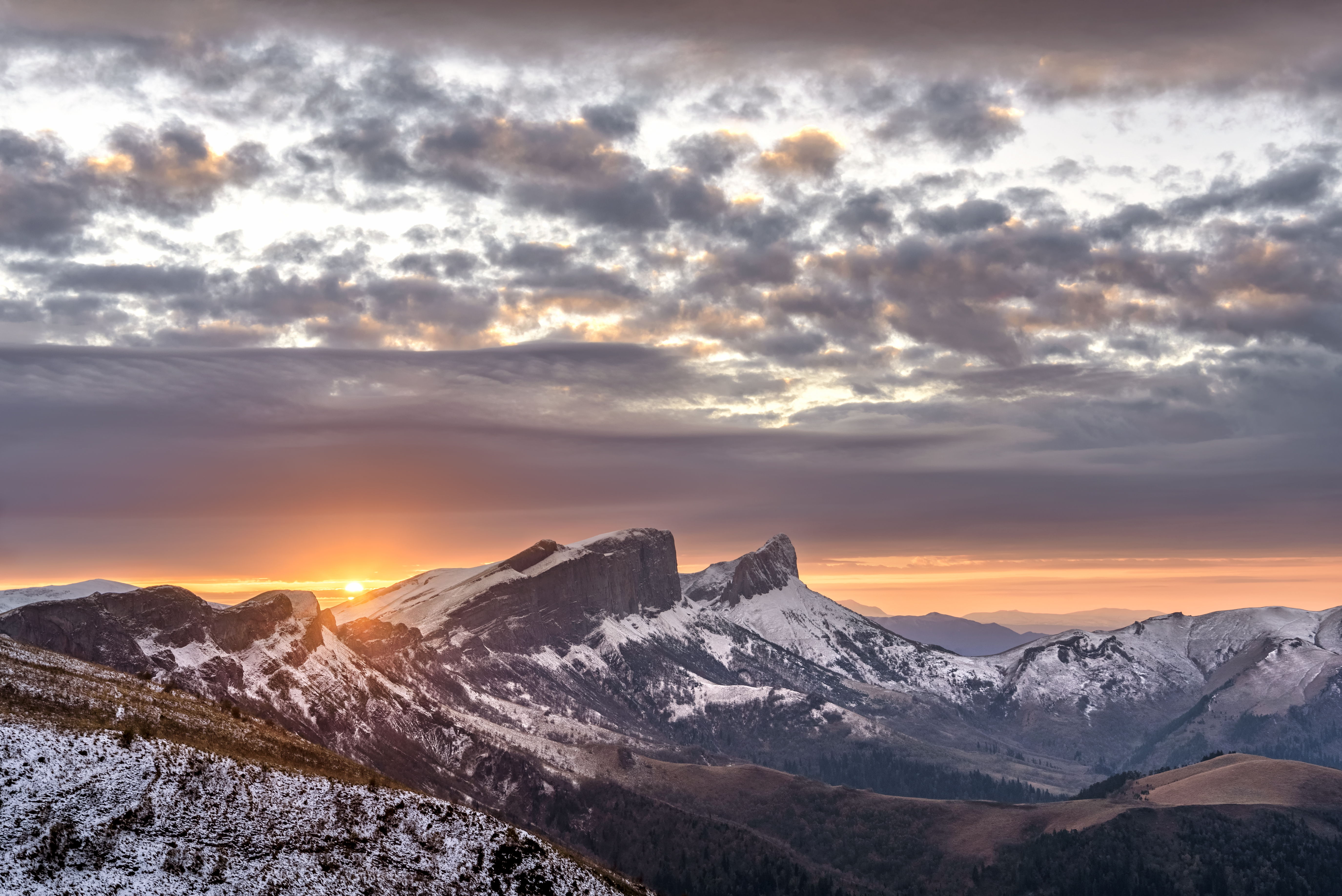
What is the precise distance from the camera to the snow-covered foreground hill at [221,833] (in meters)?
122

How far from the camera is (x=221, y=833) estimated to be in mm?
133375

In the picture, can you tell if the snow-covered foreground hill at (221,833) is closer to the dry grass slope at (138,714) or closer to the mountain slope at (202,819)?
the mountain slope at (202,819)

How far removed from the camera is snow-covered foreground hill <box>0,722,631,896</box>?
4791 inches

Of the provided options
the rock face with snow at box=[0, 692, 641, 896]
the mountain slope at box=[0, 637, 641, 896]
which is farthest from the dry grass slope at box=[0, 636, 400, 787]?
the rock face with snow at box=[0, 692, 641, 896]

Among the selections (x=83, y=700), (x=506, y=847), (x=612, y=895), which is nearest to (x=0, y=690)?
(x=83, y=700)

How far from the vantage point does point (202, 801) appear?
136 metres

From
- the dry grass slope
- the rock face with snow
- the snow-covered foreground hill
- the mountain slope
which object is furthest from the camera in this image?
the dry grass slope

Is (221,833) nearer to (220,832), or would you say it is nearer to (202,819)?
(220,832)

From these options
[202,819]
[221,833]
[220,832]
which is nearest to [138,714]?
[202,819]

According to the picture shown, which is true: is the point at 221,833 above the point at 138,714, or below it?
below

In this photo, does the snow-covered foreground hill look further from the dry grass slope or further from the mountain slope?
the dry grass slope

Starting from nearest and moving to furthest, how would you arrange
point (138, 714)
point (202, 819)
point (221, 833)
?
point (221, 833) < point (202, 819) < point (138, 714)

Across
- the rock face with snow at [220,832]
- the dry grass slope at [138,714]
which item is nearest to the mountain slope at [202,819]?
the rock face with snow at [220,832]

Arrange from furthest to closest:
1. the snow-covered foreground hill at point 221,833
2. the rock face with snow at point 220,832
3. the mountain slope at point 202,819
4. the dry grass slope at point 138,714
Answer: the dry grass slope at point 138,714, the mountain slope at point 202,819, the rock face with snow at point 220,832, the snow-covered foreground hill at point 221,833
